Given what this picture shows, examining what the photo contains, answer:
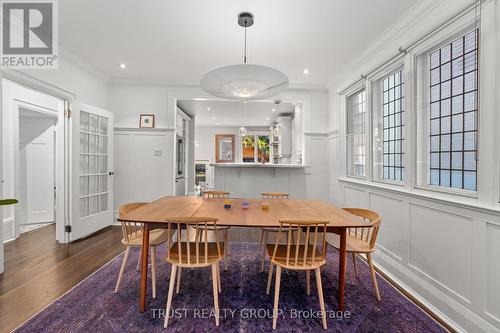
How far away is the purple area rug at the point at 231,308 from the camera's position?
5.54ft

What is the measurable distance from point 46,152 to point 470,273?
20.0 feet

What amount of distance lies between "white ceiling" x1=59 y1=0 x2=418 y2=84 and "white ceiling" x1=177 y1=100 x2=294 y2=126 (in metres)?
2.16

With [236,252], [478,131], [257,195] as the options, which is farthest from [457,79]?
[257,195]

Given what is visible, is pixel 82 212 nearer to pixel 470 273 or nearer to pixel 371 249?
pixel 371 249

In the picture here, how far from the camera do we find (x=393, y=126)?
275 cm

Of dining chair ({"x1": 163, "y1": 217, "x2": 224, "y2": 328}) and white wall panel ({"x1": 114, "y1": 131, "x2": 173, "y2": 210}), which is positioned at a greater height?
white wall panel ({"x1": 114, "y1": 131, "x2": 173, "y2": 210})

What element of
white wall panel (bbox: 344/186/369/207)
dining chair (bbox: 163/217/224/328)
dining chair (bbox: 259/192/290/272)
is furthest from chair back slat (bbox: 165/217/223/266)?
white wall panel (bbox: 344/186/369/207)

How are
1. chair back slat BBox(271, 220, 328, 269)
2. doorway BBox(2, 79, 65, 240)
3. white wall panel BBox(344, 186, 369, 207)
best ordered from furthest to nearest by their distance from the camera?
doorway BBox(2, 79, 65, 240)
white wall panel BBox(344, 186, 369, 207)
chair back slat BBox(271, 220, 328, 269)

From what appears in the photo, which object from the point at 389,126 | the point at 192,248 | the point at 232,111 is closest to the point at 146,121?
the point at 232,111

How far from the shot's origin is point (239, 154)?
909 cm

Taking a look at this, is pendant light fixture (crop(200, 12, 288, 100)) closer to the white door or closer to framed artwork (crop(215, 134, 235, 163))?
the white door

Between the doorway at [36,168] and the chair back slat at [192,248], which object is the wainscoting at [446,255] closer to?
the chair back slat at [192,248]

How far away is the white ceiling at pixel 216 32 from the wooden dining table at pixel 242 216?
1943mm

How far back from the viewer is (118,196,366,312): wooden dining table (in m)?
1.78
